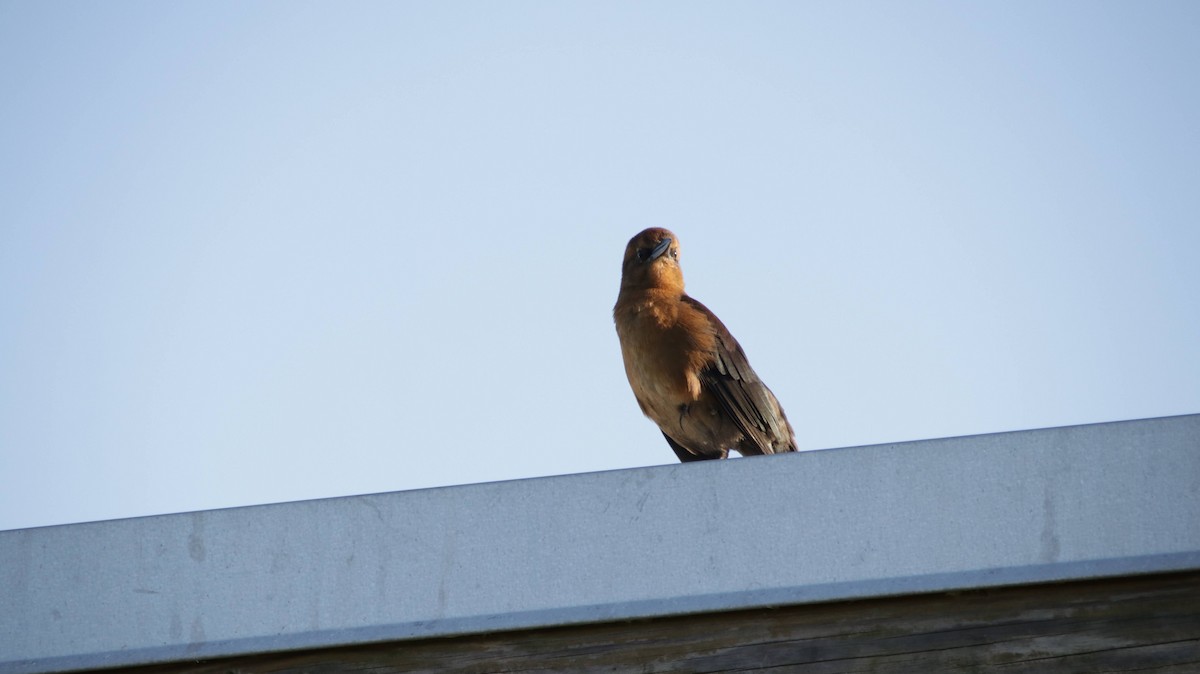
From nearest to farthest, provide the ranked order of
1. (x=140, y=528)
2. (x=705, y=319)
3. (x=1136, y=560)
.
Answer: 1. (x=1136, y=560)
2. (x=140, y=528)
3. (x=705, y=319)

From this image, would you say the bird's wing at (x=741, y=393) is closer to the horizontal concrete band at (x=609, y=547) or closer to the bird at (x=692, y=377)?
the bird at (x=692, y=377)

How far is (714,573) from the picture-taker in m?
1.84

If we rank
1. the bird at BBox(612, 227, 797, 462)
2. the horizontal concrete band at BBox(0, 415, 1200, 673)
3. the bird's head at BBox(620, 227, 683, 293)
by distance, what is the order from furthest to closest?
1. the bird's head at BBox(620, 227, 683, 293)
2. the bird at BBox(612, 227, 797, 462)
3. the horizontal concrete band at BBox(0, 415, 1200, 673)

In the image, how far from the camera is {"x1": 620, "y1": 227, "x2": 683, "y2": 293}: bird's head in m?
5.44

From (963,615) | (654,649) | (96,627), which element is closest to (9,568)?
(96,627)

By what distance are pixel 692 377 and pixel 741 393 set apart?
285 mm

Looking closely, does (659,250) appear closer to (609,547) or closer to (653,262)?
(653,262)

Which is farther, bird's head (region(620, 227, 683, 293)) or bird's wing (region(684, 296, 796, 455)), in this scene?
bird's head (region(620, 227, 683, 293))

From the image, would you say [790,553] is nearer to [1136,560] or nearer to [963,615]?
[963,615]

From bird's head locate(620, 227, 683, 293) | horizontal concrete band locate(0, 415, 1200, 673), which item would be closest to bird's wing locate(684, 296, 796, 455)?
bird's head locate(620, 227, 683, 293)

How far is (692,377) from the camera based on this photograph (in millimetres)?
4887

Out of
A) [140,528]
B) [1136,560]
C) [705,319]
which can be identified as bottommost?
[1136,560]

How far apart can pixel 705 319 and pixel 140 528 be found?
3501mm

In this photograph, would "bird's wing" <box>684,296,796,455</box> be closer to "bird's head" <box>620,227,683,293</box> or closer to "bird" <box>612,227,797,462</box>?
"bird" <box>612,227,797,462</box>
